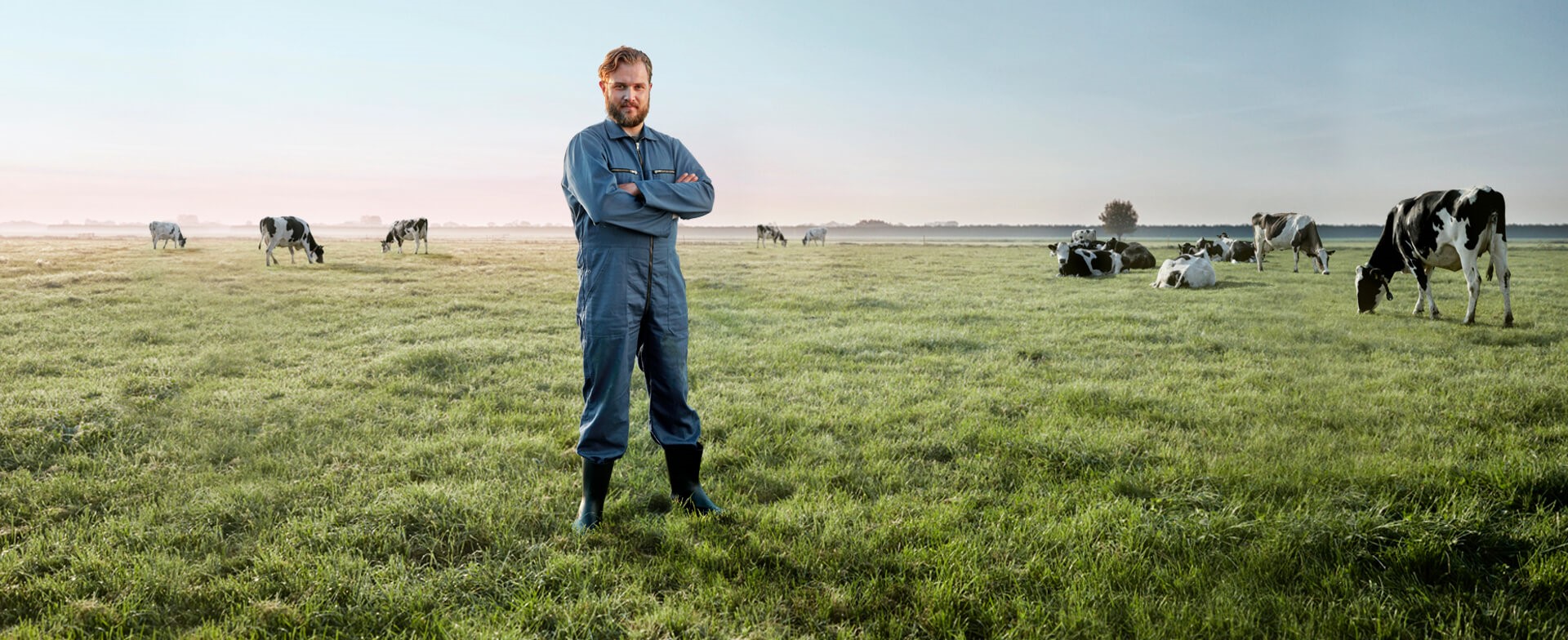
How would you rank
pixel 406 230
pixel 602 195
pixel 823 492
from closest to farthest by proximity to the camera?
1. pixel 602 195
2. pixel 823 492
3. pixel 406 230

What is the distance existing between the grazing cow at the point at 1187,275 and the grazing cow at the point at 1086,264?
360cm

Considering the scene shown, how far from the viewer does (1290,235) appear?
2420cm

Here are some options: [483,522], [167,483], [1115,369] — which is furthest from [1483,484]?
[167,483]

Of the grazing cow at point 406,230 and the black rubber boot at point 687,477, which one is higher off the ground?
the grazing cow at point 406,230

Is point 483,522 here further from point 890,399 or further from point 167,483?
point 890,399

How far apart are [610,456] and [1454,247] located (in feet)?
43.1

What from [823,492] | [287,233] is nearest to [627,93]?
[823,492]

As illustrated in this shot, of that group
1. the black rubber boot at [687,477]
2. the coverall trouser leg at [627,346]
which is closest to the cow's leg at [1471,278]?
the black rubber boot at [687,477]

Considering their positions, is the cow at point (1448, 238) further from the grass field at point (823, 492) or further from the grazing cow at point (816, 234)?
the grazing cow at point (816, 234)

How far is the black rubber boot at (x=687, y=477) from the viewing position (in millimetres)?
4113

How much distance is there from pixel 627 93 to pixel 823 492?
247 cm

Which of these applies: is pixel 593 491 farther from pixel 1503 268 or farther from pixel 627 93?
pixel 1503 268

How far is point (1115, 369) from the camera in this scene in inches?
314

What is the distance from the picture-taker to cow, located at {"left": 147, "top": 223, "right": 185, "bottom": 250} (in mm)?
40938
